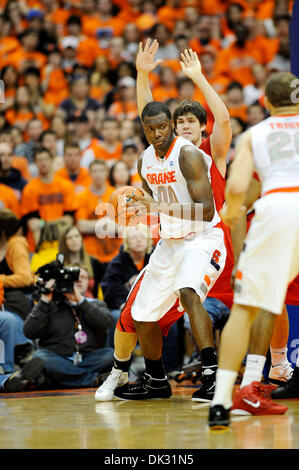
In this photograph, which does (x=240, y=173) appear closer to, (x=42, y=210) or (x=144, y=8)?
(x=42, y=210)

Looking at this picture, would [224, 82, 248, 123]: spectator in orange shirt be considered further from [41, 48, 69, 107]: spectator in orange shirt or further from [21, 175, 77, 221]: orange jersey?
[21, 175, 77, 221]: orange jersey

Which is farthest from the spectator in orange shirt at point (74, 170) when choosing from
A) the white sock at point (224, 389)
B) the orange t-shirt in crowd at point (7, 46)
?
the white sock at point (224, 389)

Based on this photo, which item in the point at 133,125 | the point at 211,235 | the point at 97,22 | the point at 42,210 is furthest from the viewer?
the point at 97,22

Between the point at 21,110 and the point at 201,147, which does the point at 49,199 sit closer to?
the point at 21,110

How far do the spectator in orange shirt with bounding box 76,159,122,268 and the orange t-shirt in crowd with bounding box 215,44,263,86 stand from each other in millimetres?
4435

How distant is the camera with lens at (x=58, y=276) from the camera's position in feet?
22.0

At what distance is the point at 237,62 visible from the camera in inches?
504

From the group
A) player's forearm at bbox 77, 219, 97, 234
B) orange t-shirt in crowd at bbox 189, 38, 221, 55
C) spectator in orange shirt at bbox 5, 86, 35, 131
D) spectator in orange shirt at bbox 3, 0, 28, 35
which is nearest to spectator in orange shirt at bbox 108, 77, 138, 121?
spectator in orange shirt at bbox 5, 86, 35, 131

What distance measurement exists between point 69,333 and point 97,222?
2.00 m

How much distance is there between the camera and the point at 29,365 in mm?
6590

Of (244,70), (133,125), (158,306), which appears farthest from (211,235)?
(244,70)

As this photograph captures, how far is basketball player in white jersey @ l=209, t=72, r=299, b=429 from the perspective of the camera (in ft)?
12.6

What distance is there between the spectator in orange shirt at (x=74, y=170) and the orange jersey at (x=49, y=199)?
16.0 inches

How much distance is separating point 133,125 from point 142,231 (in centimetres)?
385
